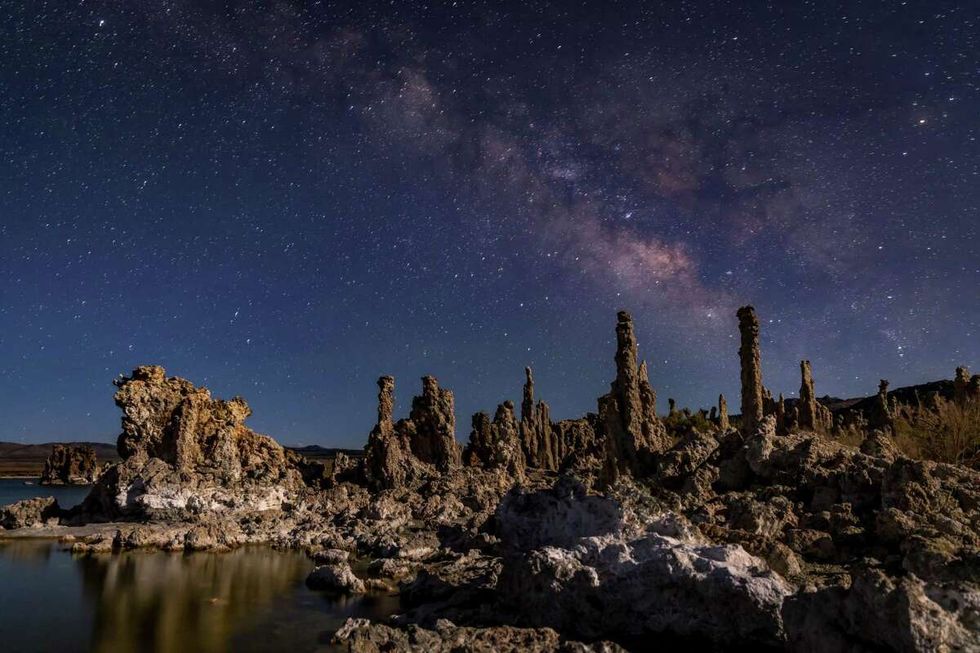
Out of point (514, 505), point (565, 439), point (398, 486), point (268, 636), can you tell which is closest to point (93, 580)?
point (268, 636)

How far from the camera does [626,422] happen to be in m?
30.5

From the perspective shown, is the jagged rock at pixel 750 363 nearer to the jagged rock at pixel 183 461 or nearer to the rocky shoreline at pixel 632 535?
the rocky shoreline at pixel 632 535

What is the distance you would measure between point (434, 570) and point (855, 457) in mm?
14425

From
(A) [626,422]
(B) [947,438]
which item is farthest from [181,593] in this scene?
(B) [947,438]

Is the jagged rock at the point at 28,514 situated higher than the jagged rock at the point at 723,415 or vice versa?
the jagged rock at the point at 723,415

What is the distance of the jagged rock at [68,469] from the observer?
12225 cm

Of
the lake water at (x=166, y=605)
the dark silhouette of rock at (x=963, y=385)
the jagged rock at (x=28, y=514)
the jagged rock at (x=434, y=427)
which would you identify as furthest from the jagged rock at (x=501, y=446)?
the dark silhouette of rock at (x=963, y=385)

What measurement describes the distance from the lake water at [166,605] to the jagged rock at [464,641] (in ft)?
8.52

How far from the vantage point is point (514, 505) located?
618 inches

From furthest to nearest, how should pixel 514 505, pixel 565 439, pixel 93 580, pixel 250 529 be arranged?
pixel 565 439 → pixel 250 529 → pixel 93 580 → pixel 514 505

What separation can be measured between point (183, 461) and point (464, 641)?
39.2 m

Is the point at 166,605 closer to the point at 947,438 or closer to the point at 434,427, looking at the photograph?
the point at 947,438

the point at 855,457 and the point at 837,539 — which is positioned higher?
the point at 855,457

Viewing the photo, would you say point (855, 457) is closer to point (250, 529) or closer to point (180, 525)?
point (250, 529)
